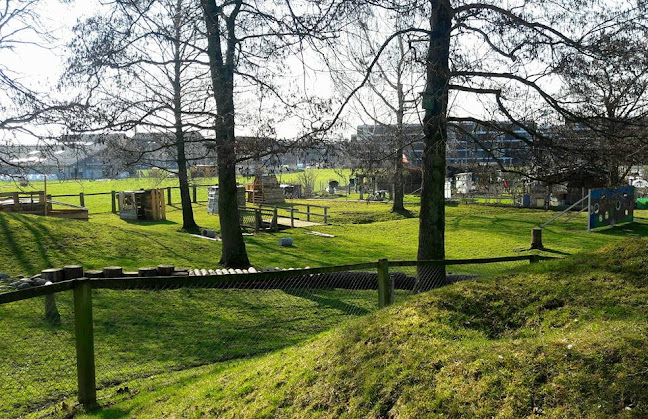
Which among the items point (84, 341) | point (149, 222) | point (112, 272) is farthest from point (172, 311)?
point (149, 222)

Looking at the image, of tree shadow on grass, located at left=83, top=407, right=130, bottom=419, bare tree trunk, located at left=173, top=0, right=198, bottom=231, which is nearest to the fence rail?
tree shadow on grass, located at left=83, top=407, right=130, bottom=419

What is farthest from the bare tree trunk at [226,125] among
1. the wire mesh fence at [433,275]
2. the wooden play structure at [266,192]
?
the wooden play structure at [266,192]

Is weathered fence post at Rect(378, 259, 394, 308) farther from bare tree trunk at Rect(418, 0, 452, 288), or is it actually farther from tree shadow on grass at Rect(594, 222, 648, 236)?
tree shadow on grass at Rect(594, 222, 648, 236)

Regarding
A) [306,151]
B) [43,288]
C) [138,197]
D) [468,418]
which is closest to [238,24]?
[306,151]

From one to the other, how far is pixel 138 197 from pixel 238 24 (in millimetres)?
18149

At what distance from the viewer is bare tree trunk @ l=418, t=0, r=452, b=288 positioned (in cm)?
939

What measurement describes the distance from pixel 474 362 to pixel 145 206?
88.8ft

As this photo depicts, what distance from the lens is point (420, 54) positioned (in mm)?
9828

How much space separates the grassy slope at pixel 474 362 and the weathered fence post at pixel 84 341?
294mm

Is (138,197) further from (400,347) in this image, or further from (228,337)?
(400,347)

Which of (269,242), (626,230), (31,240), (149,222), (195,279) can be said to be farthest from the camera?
(149,222)

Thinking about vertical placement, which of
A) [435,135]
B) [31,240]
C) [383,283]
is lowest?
[31,240]

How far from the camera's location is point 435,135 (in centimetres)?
972

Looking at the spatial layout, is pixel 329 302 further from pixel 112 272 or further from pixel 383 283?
pixel 112 272
